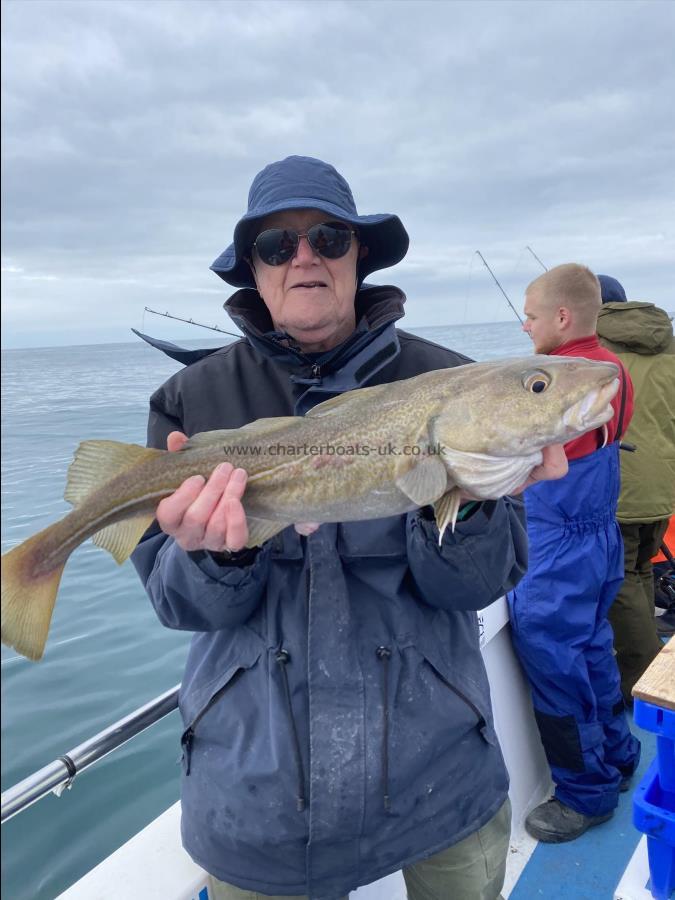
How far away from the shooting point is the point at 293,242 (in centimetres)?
253

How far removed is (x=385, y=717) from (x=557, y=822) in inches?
105

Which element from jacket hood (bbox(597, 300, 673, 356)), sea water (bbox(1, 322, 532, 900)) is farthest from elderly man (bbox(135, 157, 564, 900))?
jacket hood (bbox(597, 300, 673, 356))

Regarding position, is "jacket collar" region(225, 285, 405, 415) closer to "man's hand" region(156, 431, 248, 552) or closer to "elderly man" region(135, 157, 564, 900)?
"elderly man" region(135, 157, 564, 900)

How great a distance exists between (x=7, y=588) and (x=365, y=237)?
79.8 inches

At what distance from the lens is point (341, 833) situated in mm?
2092

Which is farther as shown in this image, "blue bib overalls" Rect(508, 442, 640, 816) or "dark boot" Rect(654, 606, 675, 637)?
"dark boot" Rect(654, 606, 675, 637)

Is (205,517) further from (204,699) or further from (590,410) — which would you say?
(590,410)

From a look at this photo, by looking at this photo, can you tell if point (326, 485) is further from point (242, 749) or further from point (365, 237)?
point (365, 237)

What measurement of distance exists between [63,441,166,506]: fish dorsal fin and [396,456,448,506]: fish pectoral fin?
0.90m

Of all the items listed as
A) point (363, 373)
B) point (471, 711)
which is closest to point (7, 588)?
point (363, 373)

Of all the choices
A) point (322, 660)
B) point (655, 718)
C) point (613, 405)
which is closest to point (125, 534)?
point (322, 660)

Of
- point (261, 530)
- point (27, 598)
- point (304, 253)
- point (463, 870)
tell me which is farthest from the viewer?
point (304, 253)

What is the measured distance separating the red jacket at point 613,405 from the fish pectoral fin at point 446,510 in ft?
6.37

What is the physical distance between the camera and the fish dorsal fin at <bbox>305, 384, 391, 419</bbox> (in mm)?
2402
